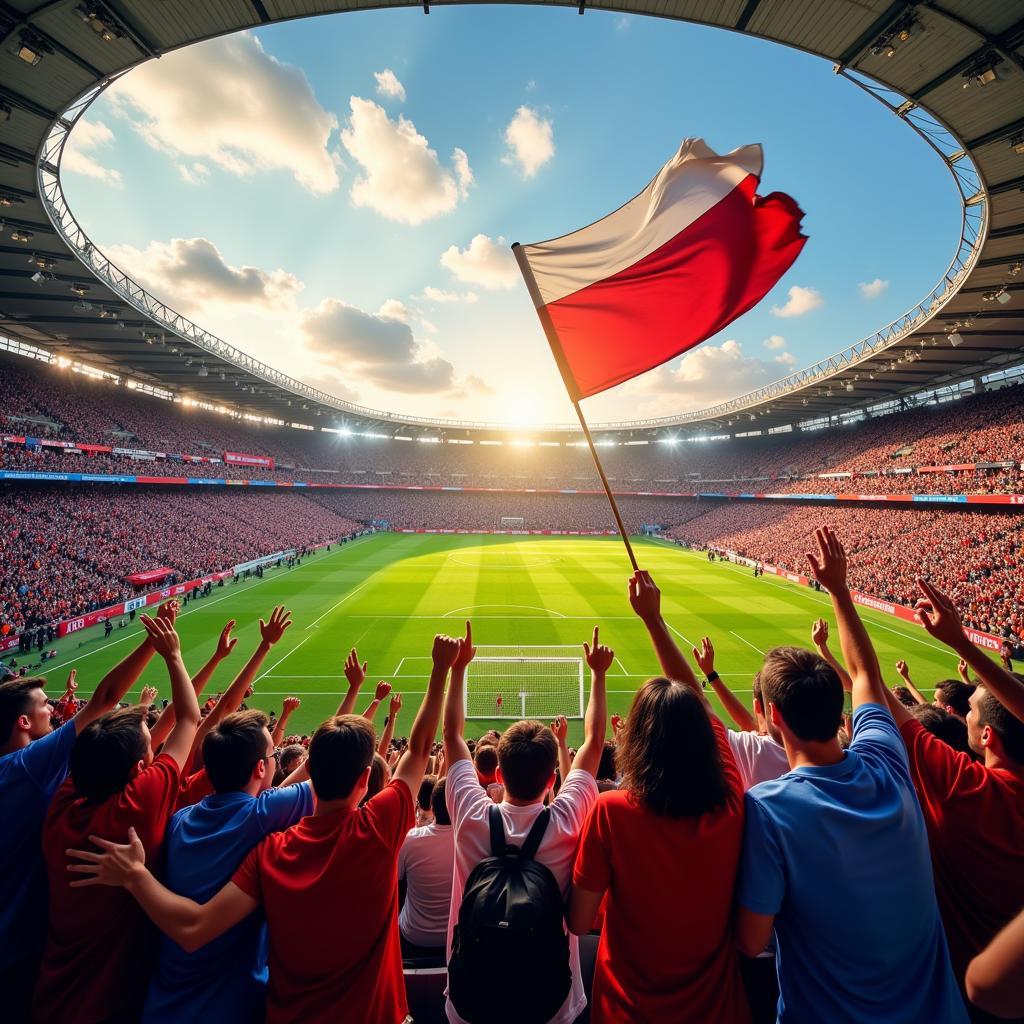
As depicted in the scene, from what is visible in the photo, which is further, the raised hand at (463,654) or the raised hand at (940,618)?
the raised hand at (463,654)

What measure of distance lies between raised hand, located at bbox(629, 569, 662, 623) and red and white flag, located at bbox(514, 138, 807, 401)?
3073 mm

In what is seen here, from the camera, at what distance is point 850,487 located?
146 feet

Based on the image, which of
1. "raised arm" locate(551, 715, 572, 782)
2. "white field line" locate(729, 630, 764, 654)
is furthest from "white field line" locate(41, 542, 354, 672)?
"white field line" locate(729, 630, 764, 654)

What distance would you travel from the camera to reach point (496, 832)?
218cm

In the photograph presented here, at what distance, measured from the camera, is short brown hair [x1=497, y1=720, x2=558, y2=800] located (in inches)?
97.9

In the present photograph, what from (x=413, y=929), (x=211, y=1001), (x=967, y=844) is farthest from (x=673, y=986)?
(x=413, y=929)

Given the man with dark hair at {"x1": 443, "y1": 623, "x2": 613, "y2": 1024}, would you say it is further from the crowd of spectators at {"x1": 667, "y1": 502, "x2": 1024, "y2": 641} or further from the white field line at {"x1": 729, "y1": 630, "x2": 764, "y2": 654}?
the crowd of spectators at {"x1": 667, "y1": 502, "x2": 1024, "y2": 641}

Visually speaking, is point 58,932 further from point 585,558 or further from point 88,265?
point 585,558

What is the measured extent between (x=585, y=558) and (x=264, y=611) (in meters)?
28.7

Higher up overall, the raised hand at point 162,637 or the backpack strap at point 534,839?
the raised hand at point 162,637

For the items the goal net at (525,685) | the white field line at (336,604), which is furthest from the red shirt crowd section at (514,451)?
the goal net at (525,685)

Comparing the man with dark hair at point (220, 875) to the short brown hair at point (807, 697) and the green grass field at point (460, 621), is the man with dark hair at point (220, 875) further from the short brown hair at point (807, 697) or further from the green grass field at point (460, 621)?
the green grass field at point (460, 621)

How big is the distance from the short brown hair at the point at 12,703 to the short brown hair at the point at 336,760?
2331 millimetres

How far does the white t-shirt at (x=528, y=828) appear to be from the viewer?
87.2 inches
